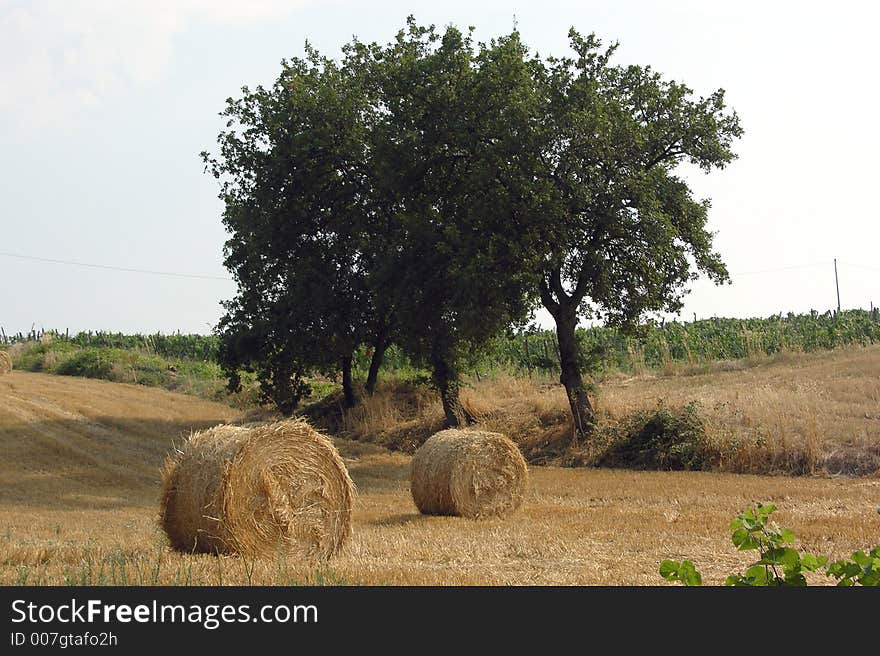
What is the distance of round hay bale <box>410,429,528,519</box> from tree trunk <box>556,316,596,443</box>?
8.06m

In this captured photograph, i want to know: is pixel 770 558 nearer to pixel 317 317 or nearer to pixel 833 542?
pixel 833 542

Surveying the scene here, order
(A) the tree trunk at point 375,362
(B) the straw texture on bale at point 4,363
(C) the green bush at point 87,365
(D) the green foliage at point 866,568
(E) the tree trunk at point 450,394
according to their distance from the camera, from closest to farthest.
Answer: (D) the green foliage at point 866,568
(E) the tree trunk at point 450,394
(A) the tree trunk at point 375,362
(B) the straw texture on bale at point 4,363
(C) the green bush at point 87,365

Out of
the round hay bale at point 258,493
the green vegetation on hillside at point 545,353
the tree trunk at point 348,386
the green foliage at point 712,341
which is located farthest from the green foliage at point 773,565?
the green foliage at point 712,341

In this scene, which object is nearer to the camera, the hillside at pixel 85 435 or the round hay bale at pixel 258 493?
the round hay bale at pixel 258 493

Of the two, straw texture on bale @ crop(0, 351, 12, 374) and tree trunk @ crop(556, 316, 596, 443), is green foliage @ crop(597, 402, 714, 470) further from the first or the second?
straw texture on bale @ crop(0, 351, 12, 374)

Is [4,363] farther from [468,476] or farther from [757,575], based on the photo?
[757,575]

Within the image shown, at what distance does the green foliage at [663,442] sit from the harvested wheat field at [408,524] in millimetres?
1192

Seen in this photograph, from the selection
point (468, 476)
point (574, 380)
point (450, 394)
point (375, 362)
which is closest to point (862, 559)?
point (468, 476)

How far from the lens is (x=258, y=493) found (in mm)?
10773

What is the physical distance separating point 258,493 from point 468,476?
5347 mm

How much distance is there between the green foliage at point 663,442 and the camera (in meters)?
21.0

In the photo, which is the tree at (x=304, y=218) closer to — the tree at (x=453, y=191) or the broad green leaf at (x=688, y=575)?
the tree at (x=453, y=191)
